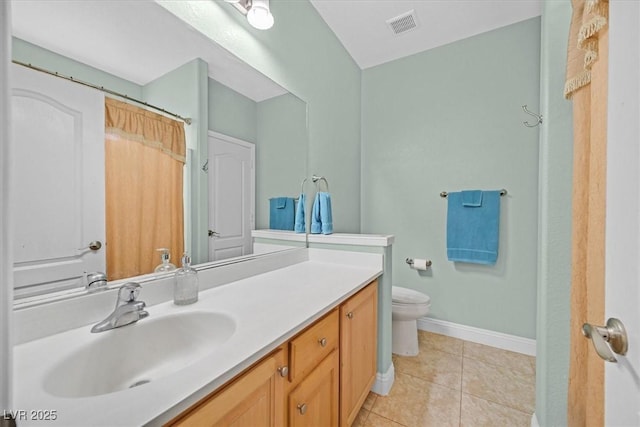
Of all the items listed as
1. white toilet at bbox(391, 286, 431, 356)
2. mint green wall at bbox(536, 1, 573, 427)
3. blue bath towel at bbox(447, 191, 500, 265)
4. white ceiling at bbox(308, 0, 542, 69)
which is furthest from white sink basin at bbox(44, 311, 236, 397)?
white ceiling at bbox(308, 0, 542, 69)

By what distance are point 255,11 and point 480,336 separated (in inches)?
112

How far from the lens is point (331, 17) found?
80.0 inches

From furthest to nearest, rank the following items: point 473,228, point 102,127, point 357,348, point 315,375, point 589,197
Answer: point 473,228 → point 357,348 → point 315,375 → point 102,127 → point 589,197

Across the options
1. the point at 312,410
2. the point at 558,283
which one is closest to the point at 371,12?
the point at 558,283

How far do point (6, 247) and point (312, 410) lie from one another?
97cm

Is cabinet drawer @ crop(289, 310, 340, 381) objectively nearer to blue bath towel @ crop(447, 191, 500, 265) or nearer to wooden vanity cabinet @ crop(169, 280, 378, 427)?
wooden vanity cabinet @ crop(169, 280, 378, 427)

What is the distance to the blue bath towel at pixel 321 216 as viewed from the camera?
1.78m

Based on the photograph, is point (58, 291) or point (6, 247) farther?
point (58, 291)

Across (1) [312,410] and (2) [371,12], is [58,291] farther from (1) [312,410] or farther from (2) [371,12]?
(2) [371,12]

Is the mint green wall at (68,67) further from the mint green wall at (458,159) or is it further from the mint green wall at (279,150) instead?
the mint green wall at (458,159)

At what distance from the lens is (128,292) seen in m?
0.79

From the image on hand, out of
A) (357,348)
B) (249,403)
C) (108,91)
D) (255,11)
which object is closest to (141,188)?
(108,91)

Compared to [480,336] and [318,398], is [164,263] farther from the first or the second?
[480,336]

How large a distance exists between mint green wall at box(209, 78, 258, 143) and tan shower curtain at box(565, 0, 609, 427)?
4.29ft
